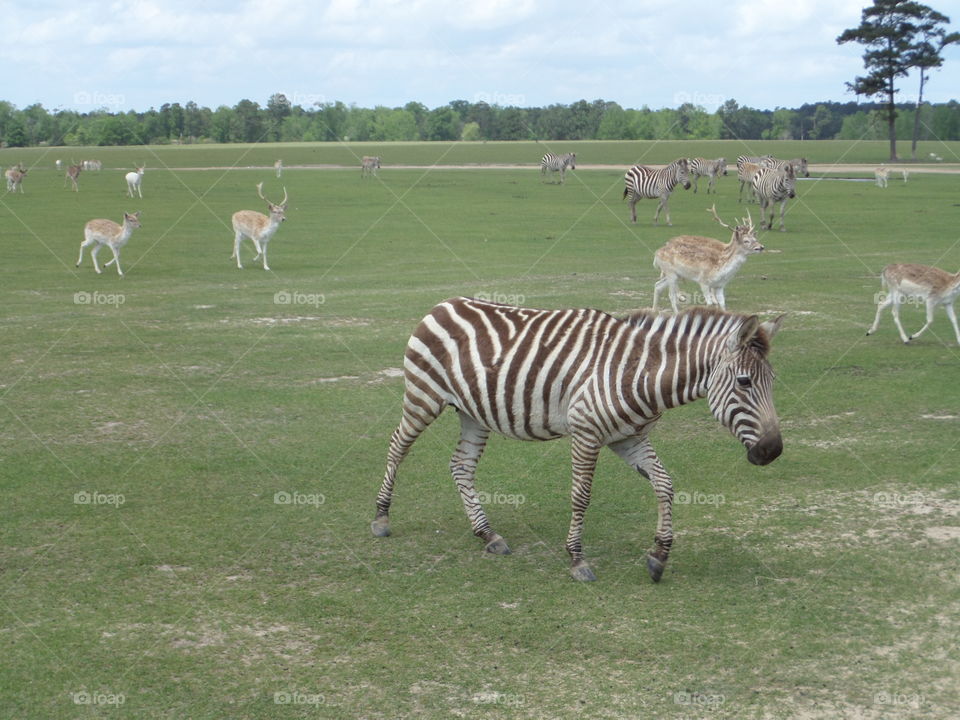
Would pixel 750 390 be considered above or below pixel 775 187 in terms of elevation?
below

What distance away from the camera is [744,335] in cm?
764

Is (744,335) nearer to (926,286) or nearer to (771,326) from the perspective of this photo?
(771,326)

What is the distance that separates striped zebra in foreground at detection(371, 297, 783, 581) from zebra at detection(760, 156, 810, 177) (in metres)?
26.9

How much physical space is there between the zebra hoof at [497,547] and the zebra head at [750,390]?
6.48ft

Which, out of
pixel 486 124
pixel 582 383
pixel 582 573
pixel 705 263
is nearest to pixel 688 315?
pixel 582 383

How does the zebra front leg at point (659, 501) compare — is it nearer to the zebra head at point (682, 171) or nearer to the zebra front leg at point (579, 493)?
the zebra front leg at point (579, 493)

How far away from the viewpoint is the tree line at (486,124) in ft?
280

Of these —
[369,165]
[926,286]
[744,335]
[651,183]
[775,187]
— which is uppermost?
[369,165]

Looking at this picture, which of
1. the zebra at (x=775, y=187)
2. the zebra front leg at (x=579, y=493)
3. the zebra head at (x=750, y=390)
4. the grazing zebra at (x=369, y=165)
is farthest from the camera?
the grazing zebra at (x=369, y=165)

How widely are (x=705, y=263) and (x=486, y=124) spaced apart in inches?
3150

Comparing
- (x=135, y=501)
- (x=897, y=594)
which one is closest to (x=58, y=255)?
(x=135, y=501)

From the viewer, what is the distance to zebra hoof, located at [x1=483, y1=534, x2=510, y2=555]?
8492 mm

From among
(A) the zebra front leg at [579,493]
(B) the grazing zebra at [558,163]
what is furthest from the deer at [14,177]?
(A) the zebra front leg at [579,493]

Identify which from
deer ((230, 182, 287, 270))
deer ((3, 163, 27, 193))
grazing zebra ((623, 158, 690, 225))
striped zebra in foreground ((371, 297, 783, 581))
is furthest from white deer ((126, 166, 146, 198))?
striped zebra in foreground ((371, 297, 783, 581))
